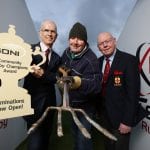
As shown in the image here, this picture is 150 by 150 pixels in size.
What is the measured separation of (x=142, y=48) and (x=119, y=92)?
0.52 m

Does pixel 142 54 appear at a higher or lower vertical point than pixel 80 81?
higher

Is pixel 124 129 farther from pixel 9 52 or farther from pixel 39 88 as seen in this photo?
pixel 9 52

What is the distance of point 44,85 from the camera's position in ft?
5.37

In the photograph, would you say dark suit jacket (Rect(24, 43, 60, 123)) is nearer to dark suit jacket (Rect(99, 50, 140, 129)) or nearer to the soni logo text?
the soni logo text

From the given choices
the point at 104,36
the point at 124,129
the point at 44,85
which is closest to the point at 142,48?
the point at 104,36

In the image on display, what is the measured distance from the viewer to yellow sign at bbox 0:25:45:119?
1.27 meters

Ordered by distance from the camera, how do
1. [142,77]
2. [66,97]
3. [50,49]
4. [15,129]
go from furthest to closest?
[15,129] < [142,77] < [50,49] < [66,97]

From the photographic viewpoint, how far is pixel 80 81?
1318 mm

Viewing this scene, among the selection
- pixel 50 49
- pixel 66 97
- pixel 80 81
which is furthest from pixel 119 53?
pixel 66 97

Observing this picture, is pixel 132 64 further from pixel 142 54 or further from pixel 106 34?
pixel 142 54

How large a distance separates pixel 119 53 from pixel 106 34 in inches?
5.7

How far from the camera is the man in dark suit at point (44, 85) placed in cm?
156

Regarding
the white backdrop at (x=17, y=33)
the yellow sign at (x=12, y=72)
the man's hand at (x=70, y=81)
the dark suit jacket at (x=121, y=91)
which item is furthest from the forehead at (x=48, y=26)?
the white backdrop at (x=17, y=33)

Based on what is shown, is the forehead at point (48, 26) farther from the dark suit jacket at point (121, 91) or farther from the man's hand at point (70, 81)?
the dark suit jacket at point (121, 91)
